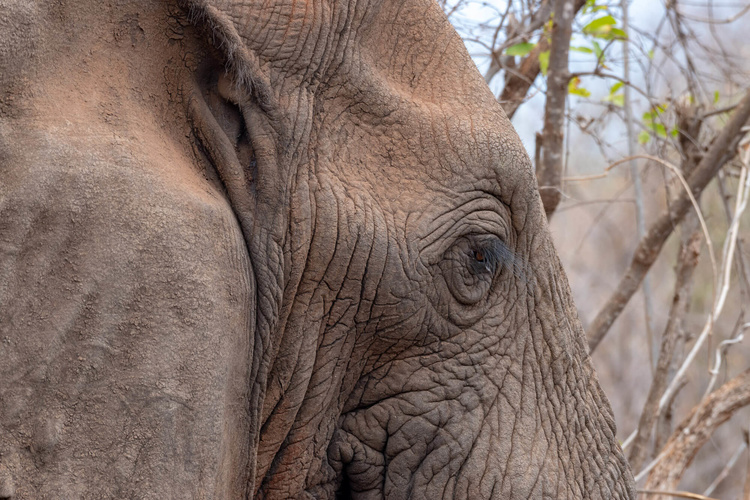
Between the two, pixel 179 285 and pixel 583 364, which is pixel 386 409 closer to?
pixel 583 364

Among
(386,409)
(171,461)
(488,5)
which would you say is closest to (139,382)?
(171,461)

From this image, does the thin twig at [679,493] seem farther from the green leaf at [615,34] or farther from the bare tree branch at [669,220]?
the green leaf at [615,34]

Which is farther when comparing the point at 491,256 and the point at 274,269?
the point at 491,256

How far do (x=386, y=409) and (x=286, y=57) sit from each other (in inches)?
25.7

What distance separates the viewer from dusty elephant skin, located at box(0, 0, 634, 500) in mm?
1188

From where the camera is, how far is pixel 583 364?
184 centimetres

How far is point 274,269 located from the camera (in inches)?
58.8

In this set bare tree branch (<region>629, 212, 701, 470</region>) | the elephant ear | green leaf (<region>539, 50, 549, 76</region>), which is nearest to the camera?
the elephant ear

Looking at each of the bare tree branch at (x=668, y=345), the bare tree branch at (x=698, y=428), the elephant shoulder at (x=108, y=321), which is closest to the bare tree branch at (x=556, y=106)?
the bare tree branch at (x=668, y=345)

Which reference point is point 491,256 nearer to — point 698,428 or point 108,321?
point 108,321

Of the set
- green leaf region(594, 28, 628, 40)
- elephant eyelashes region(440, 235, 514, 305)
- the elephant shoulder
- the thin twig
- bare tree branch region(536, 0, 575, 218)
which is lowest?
the thin twig

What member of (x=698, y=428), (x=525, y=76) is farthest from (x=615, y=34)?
(x=698, y=428)

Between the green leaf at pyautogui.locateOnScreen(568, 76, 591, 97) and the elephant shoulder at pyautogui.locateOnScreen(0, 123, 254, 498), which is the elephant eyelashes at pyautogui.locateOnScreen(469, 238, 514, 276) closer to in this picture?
the elephant shoulder at pyautogui.locateOnScreen(0, 123, 254, 498)

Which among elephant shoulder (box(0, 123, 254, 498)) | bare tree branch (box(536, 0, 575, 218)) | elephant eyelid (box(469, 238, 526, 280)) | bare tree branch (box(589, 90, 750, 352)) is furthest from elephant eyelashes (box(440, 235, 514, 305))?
bare tree branch (box(589, 90, 750, 352))
